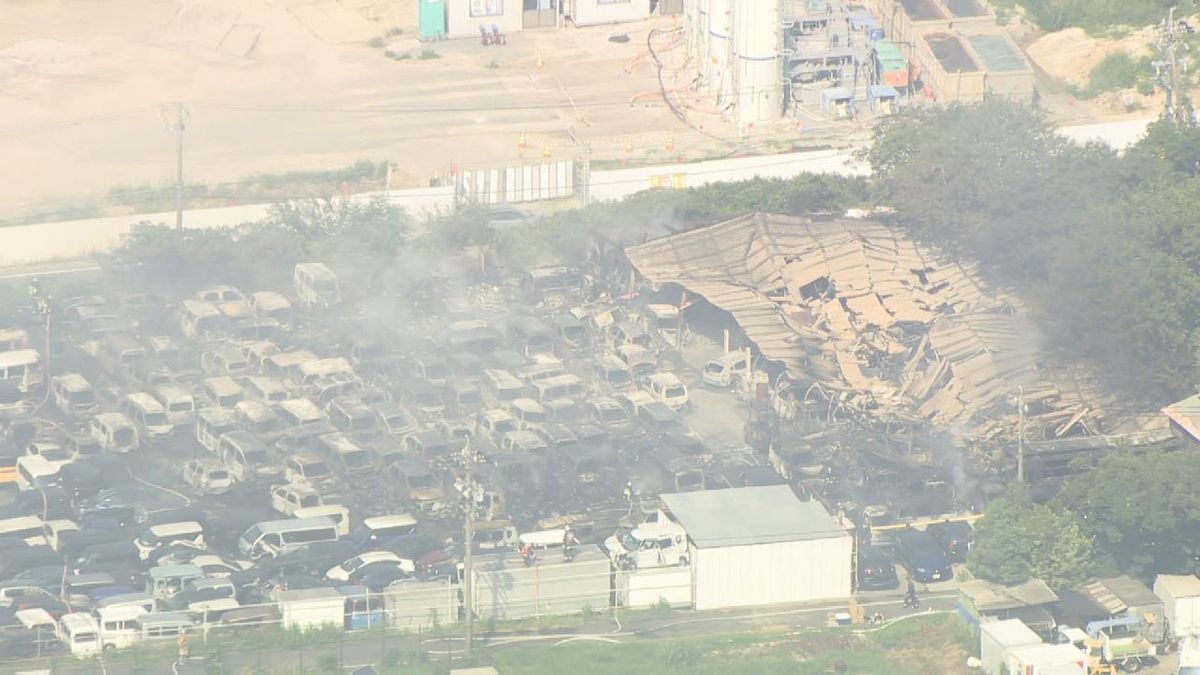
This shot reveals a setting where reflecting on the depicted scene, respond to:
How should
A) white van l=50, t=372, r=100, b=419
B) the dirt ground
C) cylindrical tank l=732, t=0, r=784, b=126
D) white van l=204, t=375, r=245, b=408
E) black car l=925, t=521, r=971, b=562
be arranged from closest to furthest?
black car l=925, t=521, r=971, b=562 < white van l=50, t=372, r=100, b=419 < white van l=204, t=375, r=245, b=408 < the dirt ground < cylindrical tank l=732, t=0, r=784, b=126

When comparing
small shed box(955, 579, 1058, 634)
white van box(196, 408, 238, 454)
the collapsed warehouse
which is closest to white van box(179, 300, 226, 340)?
white van box(196, 408, 238, 454)

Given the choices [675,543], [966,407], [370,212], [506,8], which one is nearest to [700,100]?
[506,8]

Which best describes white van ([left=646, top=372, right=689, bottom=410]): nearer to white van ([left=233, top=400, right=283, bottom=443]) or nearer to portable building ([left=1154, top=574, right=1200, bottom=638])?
white van ([left=233, top=400, right=283, bottom=443])

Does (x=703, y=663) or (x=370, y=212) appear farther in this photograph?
(x=370, y=212)

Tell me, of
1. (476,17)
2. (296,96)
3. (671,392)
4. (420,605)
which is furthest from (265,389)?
(476,17)

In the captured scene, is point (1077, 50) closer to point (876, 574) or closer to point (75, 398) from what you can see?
point (876, 574)

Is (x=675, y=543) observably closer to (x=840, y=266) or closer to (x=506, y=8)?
(x=840, y=266)

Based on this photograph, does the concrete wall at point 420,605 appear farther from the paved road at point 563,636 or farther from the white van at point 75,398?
the white van at point 75,398
